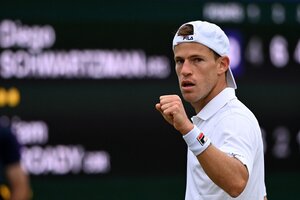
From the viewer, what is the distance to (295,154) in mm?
7480

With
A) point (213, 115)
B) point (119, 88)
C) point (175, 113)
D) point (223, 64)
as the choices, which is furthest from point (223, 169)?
point (119, 88)

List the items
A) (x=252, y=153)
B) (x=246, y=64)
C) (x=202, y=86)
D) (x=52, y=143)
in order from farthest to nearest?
(x=246, y=64)
(x=52, y=143)
(x=202, y=86)
(x=252, y=153)

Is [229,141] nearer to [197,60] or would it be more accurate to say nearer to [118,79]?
[197,60]

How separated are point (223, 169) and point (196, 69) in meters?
0.48

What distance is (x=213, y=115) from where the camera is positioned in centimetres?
350

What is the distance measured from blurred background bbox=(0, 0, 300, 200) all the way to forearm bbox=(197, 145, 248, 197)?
12.2 ft

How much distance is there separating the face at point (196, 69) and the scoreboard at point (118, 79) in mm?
3280

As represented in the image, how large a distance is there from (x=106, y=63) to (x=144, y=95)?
0.38m

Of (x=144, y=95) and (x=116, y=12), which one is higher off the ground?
(x=116, y=12)

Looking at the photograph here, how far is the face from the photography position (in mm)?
3457

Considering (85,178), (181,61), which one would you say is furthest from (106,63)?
(181,61)

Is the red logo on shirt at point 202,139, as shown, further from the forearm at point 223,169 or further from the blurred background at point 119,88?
the blurred background at point 119,88

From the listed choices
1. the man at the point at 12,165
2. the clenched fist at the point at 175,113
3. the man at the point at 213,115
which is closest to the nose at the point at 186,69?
the man at the point at 213,115

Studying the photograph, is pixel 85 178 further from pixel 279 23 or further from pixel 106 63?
pixel 279 23
